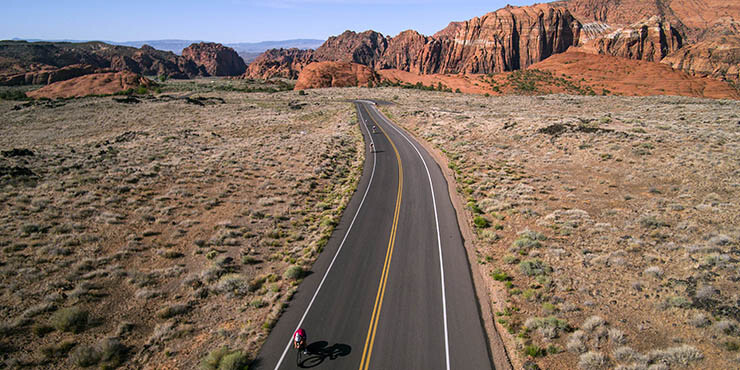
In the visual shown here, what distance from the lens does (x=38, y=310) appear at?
530 inches

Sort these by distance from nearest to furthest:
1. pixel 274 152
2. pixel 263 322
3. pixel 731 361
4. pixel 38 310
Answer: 1. pixel 731 361
2. pixel 38 310
3. pixel 263 322
4. pixel 274 152

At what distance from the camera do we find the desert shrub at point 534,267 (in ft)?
54.0

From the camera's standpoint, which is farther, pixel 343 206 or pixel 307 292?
pixel 343 206

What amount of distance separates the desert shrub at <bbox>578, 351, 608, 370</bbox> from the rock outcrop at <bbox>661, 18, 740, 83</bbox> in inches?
5082

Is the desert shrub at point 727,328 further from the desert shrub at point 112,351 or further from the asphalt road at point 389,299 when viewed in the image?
the desert shrub at point 112,351

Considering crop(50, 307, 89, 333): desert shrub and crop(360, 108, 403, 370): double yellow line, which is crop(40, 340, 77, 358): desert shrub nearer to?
crop(50, 307, 89, 333): desert shrub

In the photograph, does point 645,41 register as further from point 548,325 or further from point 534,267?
point 548,325

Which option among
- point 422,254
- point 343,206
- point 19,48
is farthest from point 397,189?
point 19,48

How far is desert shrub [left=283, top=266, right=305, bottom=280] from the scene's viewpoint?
1736cm

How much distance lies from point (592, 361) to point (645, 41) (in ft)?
472

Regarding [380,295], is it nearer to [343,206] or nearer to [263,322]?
[263,322]

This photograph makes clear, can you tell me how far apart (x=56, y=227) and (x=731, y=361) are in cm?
3413

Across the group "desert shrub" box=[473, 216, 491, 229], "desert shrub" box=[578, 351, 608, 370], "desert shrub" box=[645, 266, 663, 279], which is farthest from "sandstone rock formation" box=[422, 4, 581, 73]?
"desert shrub" box=[578, 351, 608, 370]

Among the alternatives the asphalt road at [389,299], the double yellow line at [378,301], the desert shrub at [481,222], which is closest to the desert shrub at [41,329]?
the asphalt road at [389,299]
